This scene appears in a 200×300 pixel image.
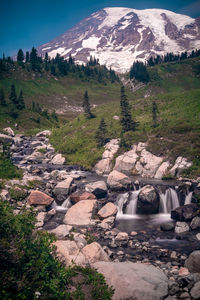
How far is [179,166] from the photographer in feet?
101

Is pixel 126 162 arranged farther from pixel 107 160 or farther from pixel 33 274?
pixel 33 274

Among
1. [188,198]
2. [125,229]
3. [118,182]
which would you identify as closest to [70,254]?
[125,229]

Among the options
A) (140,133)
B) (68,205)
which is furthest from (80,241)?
(140,133)

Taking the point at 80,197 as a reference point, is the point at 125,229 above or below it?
below

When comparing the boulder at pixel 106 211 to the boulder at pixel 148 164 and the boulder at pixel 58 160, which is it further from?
the boulder at pixel 58 160

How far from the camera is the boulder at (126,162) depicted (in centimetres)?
3372

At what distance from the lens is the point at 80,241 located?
1378 cm

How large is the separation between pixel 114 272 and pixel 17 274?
4.55m

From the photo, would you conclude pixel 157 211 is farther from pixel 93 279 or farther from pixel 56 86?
pixel 56 86

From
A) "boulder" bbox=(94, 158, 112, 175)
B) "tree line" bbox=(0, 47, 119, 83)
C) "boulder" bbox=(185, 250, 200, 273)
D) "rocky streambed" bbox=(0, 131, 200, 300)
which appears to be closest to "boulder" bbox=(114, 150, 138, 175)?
"boulder" bbox=(94, 158, 112, 175)

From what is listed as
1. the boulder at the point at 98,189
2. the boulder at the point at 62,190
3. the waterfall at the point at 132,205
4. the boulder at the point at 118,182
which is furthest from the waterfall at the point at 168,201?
the boulder at the point at 62,190

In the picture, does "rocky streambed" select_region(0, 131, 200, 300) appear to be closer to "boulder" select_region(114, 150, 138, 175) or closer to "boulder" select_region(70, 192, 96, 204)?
"boulder" select_region(70, 192, 96, 204)

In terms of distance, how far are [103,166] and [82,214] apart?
1713cm

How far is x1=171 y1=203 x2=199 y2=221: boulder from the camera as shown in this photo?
18.2 m
